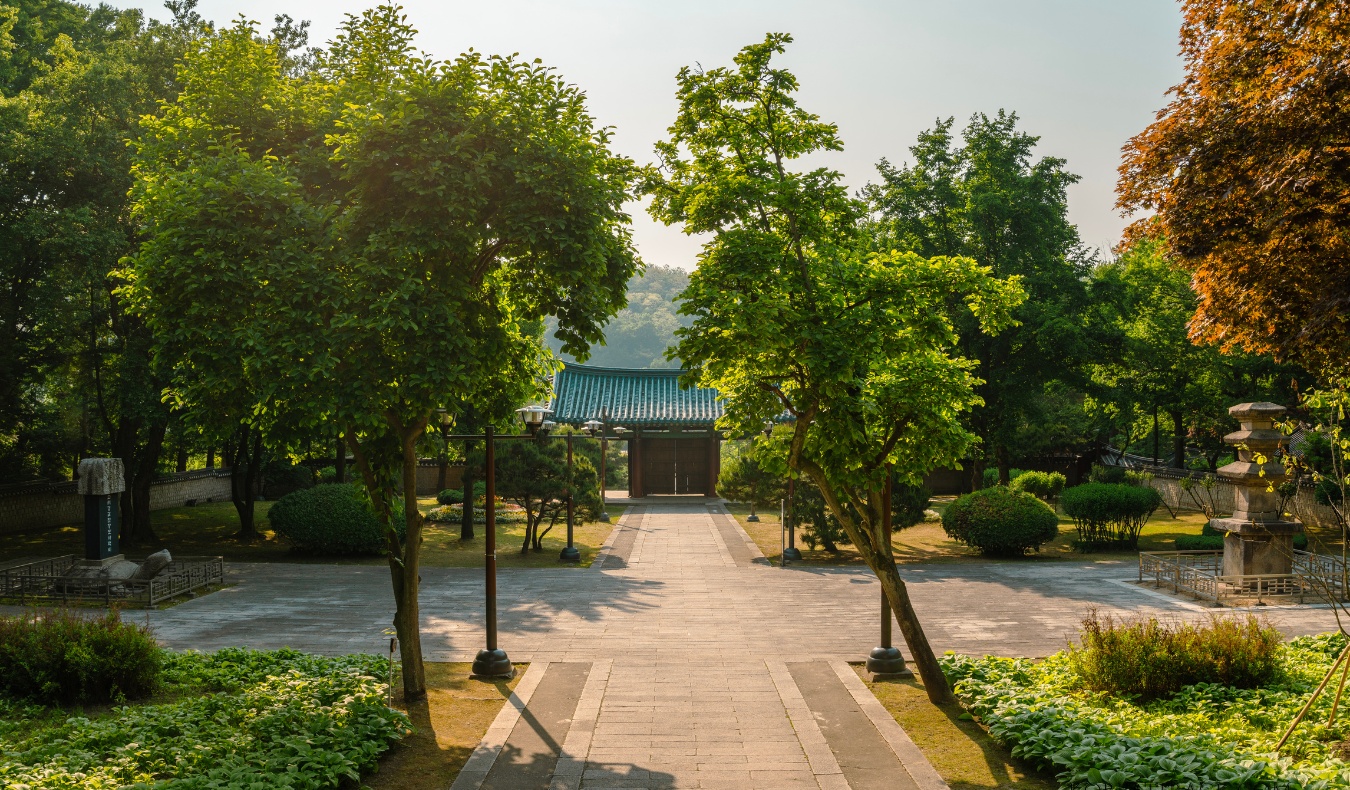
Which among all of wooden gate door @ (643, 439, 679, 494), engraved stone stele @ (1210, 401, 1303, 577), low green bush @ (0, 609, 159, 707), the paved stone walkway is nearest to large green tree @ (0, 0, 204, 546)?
the paved stone walkway

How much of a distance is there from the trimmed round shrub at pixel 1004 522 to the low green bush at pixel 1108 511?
1.85 meters

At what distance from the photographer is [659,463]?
3741cm

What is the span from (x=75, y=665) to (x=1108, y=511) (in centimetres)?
2104

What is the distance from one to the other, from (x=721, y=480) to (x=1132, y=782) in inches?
1012

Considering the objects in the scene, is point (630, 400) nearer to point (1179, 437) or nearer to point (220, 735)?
point (1179, 437)

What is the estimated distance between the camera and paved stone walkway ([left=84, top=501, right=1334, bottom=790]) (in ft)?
26.6

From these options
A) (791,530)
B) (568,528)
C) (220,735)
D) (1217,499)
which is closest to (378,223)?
(220,735)

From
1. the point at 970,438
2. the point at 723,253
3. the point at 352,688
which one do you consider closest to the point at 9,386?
the point at 352,688

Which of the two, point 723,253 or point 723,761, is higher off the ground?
point 723,253

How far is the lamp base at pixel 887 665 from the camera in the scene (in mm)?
10930

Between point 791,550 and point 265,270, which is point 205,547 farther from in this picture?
point 265,270

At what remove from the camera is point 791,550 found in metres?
21.2

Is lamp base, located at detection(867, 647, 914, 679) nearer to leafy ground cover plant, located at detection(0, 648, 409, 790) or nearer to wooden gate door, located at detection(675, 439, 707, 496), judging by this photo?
leafy ground cover plant, located at detection(0, 648, 409, 790)

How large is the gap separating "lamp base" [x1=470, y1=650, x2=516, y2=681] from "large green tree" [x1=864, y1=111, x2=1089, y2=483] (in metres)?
16.6
